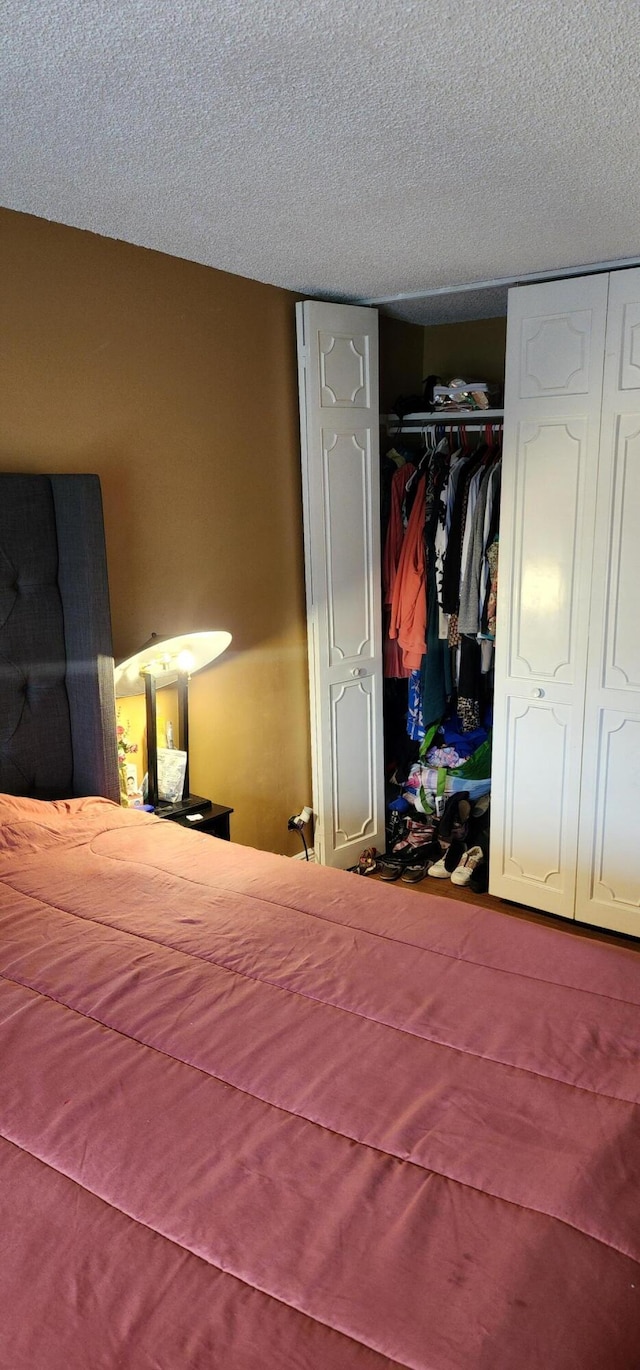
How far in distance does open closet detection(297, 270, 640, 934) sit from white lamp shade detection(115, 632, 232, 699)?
789mm

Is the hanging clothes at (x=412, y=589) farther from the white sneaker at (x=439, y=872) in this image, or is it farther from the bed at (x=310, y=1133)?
the bed at (x=310, y=1133)

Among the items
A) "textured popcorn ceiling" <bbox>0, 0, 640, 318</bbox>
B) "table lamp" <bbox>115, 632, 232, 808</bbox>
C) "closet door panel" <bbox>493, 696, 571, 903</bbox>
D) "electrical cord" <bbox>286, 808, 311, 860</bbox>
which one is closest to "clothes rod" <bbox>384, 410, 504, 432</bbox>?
"textured popcorn ceiling" <bbox>0, 0, 640, 318</bbox>

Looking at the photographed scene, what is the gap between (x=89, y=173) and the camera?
224cm

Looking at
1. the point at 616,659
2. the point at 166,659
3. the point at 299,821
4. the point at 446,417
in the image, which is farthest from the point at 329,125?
the point at 299,821

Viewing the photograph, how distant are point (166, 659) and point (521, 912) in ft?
5.59

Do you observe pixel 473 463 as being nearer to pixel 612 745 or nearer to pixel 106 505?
pixel 612 745

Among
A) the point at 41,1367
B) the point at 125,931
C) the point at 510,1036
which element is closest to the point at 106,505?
the point at 125,931

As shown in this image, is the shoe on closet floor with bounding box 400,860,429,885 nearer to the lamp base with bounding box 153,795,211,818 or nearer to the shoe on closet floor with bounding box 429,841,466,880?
the shoe on closet floor with bounding box 429,841,466,880

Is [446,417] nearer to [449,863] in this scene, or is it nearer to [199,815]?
[449,863]

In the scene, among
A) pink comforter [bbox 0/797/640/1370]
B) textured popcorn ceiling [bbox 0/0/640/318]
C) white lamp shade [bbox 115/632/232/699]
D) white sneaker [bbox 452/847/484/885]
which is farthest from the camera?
white sneaker [bbox 452/847/484/885]

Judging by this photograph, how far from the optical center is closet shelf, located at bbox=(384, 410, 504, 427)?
3.83m

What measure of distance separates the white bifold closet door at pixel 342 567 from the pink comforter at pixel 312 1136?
173cm

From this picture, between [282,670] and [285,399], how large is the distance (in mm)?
1021

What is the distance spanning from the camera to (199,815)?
311cm
